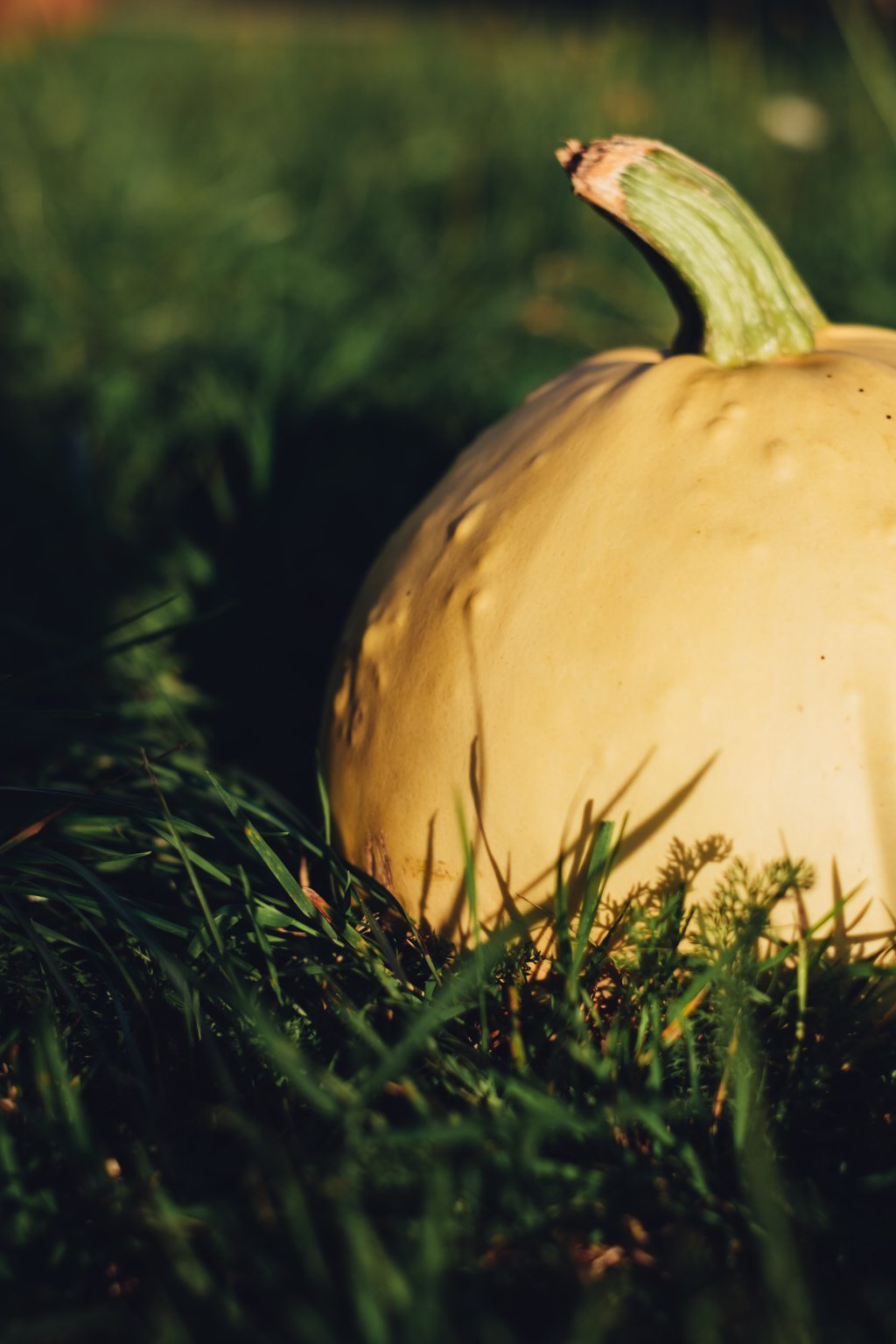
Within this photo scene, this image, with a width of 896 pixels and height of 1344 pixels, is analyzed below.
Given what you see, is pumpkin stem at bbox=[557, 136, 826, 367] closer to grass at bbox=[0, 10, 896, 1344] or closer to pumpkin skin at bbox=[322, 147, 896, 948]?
pumpkin skin at bbox=[322, 147, 896, 948]

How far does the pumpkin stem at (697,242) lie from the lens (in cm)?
141

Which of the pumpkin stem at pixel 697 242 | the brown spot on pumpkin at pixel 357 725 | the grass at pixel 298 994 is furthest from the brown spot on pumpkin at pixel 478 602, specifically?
the pumpkin stem at pixel 697 242

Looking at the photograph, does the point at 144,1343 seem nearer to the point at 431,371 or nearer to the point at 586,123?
the point at 431,371

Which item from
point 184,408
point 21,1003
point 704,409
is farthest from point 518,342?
point 21,1003

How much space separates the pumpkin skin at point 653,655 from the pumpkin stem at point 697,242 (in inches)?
2.2

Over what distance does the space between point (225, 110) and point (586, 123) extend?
68.9 inches

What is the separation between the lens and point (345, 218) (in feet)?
12.0

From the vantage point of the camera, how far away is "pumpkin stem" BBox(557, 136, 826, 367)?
1.41 meters

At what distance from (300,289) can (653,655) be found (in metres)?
2.29

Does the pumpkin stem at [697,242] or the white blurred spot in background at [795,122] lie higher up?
the white blurred spot in background at [795,122]

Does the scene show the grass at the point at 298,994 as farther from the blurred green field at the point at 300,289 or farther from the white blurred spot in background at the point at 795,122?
the white blurred spot in background at the point at 795,122

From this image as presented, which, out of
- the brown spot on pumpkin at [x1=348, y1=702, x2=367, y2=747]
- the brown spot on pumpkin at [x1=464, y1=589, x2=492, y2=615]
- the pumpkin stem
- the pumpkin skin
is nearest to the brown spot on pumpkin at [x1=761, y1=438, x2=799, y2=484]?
the pumpkin skin

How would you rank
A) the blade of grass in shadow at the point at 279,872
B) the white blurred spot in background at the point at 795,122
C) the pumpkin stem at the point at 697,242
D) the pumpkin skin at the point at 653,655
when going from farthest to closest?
the white blurred spot in background at the point at 795,122, the pumpkin stem at the point at 697,242, the blade of grass in shadow at the point at 279,872, the pumpkin skin at the point at 653,655

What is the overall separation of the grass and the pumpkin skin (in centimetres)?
8
